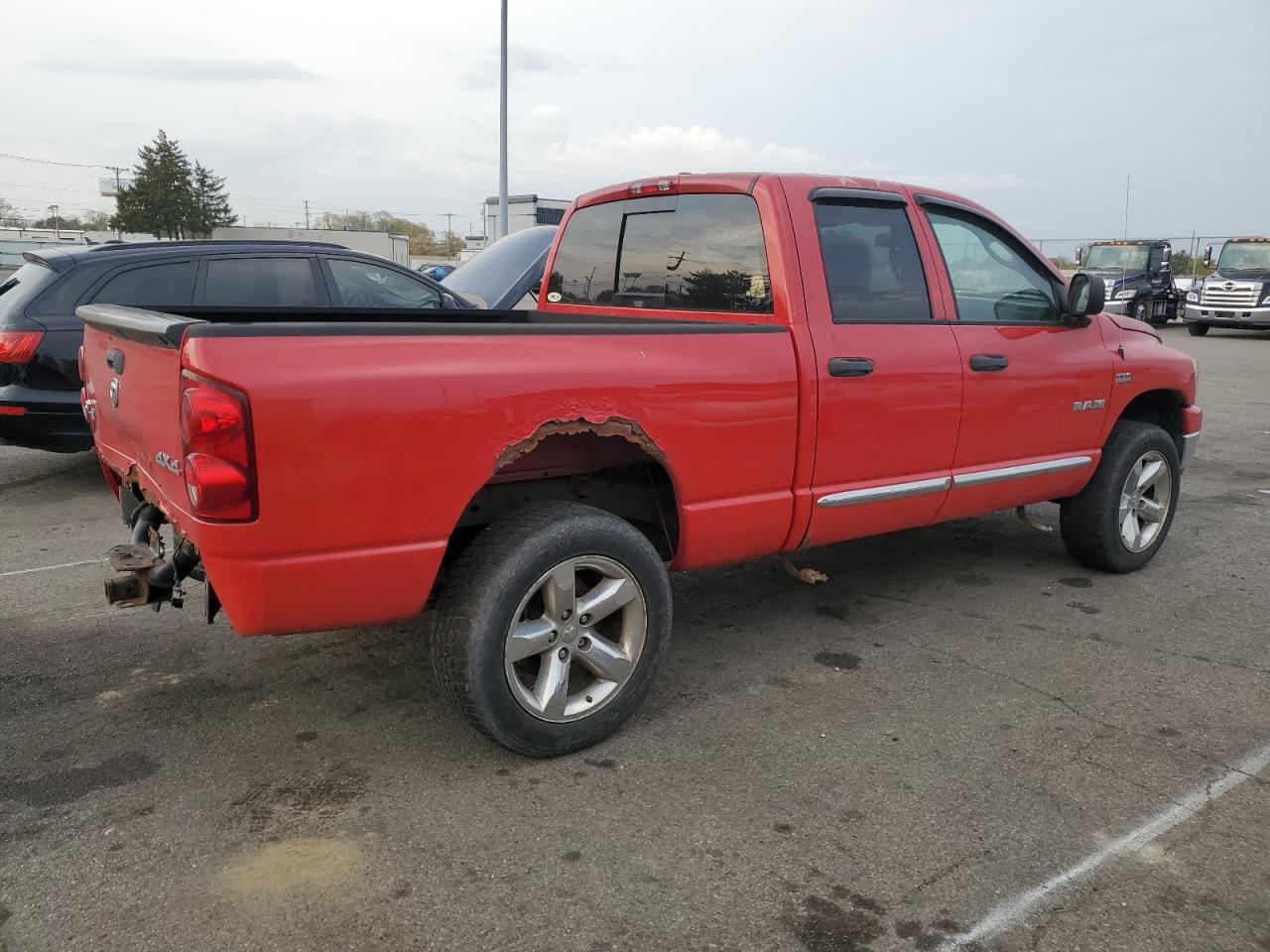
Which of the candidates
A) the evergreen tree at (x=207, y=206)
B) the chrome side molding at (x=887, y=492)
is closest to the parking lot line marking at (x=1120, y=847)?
the chrome side molding at (x=887, y=492)

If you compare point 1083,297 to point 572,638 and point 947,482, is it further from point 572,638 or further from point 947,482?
point 572,638

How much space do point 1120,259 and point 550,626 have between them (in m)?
26.6

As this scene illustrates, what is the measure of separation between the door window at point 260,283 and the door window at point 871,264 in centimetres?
406

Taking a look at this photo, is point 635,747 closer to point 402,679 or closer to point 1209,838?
point 402,679

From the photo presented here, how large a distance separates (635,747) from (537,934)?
0.98 m

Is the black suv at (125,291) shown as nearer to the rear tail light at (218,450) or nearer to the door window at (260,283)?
the door window at (260,283)

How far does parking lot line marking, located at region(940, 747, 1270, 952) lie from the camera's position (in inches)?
96.3

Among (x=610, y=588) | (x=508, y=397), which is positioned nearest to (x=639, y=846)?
(x=610, y=588)

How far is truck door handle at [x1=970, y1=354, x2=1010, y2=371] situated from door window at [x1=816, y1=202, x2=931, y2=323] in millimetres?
286

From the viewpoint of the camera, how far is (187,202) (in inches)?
2867

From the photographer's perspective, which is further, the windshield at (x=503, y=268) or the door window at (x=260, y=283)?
the windshield at (x=503, y=268)

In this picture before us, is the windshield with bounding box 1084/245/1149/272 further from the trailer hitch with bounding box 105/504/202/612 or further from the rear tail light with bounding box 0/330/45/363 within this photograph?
the trailer hitch with bounding box 105/504/202/612

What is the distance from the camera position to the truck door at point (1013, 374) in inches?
170

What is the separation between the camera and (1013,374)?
→ 441 centimetres
